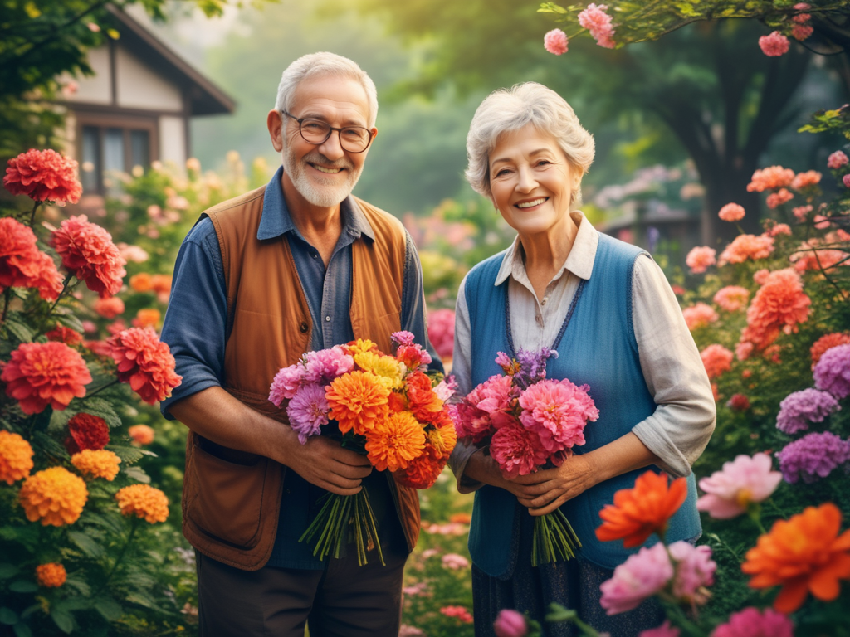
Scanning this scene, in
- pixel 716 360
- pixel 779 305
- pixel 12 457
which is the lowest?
pixel 12 457

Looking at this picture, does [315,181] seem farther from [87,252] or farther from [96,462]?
[96,462]

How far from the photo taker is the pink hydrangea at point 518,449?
2.06m

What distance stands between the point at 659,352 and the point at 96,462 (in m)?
1.89

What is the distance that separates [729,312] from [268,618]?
3052mm

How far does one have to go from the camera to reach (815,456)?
260 cm

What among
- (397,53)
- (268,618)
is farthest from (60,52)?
(397,53)

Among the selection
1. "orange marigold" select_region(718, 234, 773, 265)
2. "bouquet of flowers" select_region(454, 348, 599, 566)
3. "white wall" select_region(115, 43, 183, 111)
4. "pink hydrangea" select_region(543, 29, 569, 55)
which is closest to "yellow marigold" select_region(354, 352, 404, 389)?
"bouquet of flowers" select_region(454, 348, 599, 566)

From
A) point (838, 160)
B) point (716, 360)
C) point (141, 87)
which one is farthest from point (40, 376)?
point (141, 87)

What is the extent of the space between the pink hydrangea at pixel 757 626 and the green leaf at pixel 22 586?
213 cm

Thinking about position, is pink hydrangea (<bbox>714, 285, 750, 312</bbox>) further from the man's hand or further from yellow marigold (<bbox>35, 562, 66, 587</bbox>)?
yellow marigold (<bbox>35, 562, 66, 587</bbox>)

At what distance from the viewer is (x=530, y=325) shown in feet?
8.04

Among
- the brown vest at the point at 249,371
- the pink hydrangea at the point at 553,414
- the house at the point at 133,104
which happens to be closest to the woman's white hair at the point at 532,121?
the brown vest at the point at 249,371

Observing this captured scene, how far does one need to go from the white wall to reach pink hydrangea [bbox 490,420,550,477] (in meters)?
13.7

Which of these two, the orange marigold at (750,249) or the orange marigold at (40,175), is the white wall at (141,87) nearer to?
the orange marigold at (40,175)
